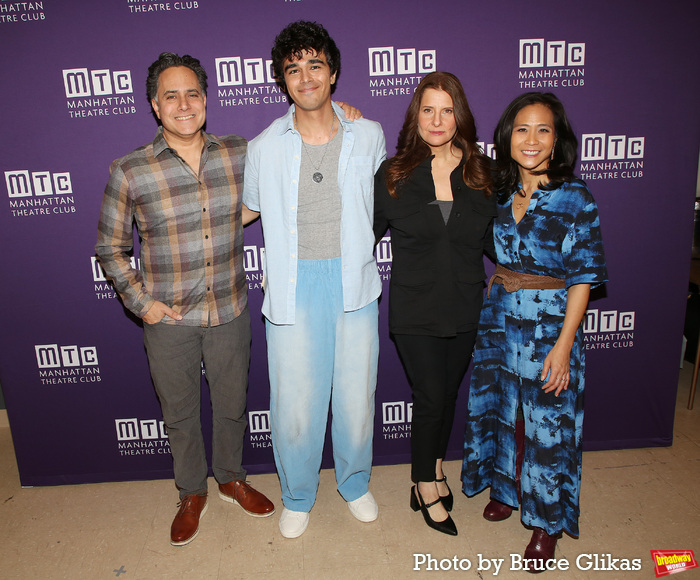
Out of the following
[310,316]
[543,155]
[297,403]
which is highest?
[543,155]

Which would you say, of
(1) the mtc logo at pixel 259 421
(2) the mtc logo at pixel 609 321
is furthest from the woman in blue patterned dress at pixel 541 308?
(1) the mtc logo at pixel 259 421

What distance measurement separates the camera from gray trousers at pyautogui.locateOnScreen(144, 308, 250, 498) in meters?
2.36

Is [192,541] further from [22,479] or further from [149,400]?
[22,479]

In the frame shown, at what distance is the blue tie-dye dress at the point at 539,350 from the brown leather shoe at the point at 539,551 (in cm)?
6

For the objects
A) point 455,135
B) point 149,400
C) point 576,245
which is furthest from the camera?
point 149,400

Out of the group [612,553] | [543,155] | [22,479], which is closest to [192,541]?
[22,479]

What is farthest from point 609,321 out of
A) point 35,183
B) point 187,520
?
point 35,183

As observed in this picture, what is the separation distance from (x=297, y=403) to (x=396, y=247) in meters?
0.79

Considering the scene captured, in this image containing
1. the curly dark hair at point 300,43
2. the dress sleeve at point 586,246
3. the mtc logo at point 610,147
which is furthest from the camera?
the mtc logo at point 610,147

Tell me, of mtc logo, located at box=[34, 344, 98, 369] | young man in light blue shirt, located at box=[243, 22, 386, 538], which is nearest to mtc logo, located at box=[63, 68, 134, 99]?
young man in light blue shirt, located at box=[243, 22, 386, 538]

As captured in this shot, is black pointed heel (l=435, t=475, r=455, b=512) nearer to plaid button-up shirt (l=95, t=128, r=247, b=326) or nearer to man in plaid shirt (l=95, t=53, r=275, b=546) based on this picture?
man in plaid shirt (l=95, t=53, r=275, b=546)

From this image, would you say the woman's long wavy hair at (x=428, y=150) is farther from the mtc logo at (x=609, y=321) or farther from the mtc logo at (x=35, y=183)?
the mtc logo at (x=35, y=183)

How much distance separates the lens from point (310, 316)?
2.22 meters

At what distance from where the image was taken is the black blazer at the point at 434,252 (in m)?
2.16
